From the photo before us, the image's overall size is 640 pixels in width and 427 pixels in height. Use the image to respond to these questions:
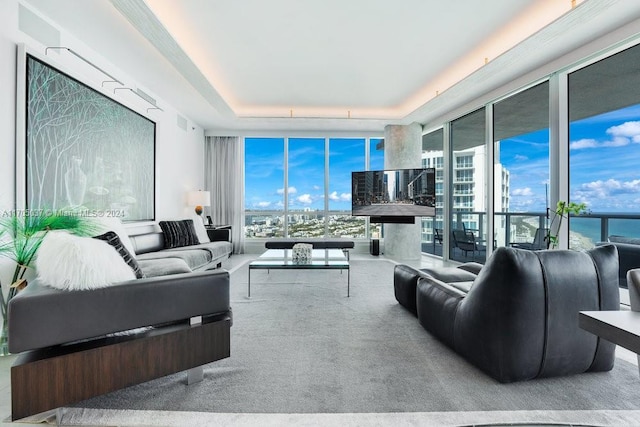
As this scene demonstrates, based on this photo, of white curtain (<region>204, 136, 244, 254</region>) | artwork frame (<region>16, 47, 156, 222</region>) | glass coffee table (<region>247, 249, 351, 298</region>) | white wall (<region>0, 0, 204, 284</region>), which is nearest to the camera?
white wall (<region>0, 0, 204, 284</region>)

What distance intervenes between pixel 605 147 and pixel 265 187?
5.70 meters

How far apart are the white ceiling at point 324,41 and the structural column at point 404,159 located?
3.23ft

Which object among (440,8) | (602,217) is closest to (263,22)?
(440,8)

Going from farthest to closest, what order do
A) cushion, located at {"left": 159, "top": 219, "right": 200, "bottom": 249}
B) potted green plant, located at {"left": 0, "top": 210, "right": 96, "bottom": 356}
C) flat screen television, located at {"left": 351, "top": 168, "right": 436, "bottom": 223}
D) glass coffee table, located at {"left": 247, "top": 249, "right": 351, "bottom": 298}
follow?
flat screen television, located at {"left": 351, "top": 168, "right": 436, "bottom": 223} < cushion, located at {"left": 159, "top": 219, "right": 200, "bottom": 249} < glass coffee table, located at {"left": 247, "top": 249, "right": 351, "bottom": 298} < potted green plant, located at {"left": 0, "top": 210, "right": 96, "bottom": 356}

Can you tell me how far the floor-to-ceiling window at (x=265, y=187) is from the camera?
692 cm

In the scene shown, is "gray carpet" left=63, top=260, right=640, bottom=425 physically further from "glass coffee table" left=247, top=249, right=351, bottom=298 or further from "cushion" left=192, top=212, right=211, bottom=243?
"cushion" left=192, top=212, right=211, bottom=243

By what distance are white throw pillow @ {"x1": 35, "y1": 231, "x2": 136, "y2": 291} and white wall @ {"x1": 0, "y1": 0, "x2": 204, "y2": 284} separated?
1.33 meters

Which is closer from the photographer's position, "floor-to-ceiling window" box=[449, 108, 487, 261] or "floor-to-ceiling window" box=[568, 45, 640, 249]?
"floor-to-ceiling window" box=[568, 45, 640, 249]

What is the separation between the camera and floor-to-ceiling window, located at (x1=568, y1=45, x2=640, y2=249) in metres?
3.07

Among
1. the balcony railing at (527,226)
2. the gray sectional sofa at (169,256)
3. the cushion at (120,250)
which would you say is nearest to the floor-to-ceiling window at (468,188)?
the balcony railing at (527,226)

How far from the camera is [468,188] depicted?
5.28 meters

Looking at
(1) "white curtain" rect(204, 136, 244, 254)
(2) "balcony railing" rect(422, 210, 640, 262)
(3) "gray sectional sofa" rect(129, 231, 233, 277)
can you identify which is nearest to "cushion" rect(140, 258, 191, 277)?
(3) "gray sectional sofa" rect(129, 231, 233, 277)

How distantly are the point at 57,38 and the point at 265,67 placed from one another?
2.12 m

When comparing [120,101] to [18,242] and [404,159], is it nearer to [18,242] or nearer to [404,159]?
[18,242]
